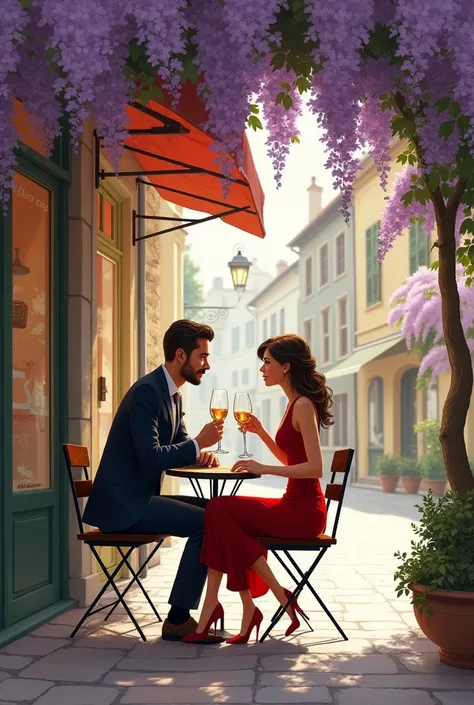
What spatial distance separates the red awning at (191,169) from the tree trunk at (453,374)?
1.24 metres

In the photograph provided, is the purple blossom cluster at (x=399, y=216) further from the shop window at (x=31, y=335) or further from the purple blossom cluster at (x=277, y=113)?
the shop window at (x=31, y=335)

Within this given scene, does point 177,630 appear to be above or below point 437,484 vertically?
above

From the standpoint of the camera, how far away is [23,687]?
4.34m

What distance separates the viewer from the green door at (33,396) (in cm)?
536

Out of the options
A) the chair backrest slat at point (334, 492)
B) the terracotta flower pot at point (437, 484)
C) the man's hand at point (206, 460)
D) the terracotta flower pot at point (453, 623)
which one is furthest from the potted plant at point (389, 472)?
the terracotta flower pot at point (453, 623)

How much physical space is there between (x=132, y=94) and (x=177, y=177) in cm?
391

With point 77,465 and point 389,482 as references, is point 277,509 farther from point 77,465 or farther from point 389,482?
point 389,482

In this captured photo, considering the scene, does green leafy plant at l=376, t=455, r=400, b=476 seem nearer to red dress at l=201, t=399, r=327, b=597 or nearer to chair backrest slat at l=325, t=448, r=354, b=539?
chair backrest slat at l=325, t=448, r=354, b=539

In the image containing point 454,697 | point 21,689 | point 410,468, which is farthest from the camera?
point 410,468

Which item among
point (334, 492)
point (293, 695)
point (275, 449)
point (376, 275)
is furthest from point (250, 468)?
point (376, 275)

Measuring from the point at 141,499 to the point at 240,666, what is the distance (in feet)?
3.52

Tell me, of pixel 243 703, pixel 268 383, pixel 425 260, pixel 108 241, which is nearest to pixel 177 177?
pixel 108 241

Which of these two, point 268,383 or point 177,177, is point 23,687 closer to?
point 268,383

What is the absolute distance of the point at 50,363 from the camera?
243 inches
